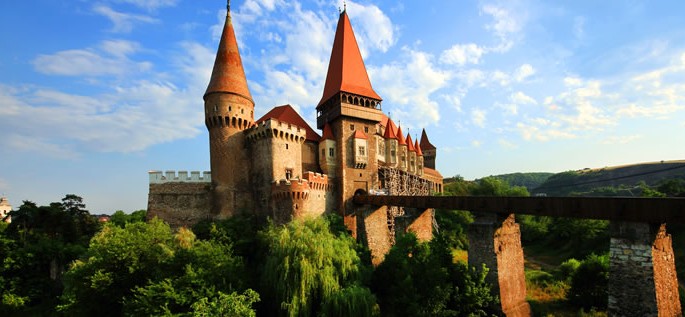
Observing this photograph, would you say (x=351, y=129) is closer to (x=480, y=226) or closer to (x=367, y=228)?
(x=367, y=228)

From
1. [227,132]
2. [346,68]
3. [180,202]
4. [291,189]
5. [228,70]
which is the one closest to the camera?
[291,189]

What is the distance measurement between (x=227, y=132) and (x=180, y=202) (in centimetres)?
665

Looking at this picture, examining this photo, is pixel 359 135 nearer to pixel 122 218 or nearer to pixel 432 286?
pixel 432 286

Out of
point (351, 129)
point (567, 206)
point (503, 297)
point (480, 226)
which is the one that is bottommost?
point (503, 297)

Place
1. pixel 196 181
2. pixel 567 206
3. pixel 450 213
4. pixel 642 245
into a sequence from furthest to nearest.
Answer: pixel 450 213 → pixel 196 181 → pixel 567 206 → pixel 642 245

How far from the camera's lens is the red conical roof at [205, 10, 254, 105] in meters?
24.4

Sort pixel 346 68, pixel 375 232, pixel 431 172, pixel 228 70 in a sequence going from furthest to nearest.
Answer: pixel 431 172 → pixel 346 68 → pixel 375 232 → pixel 228 70

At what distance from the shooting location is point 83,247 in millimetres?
28688

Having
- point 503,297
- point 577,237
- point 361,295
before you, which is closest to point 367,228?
point 361,295

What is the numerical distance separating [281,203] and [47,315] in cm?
2025

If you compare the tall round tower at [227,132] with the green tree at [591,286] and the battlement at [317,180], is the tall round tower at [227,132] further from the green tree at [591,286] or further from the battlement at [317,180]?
the green tree at [591,286]

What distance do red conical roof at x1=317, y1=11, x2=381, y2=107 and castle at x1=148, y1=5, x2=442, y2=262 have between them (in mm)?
139

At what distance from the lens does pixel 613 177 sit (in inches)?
3516

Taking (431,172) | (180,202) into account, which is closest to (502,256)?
(180,202)
